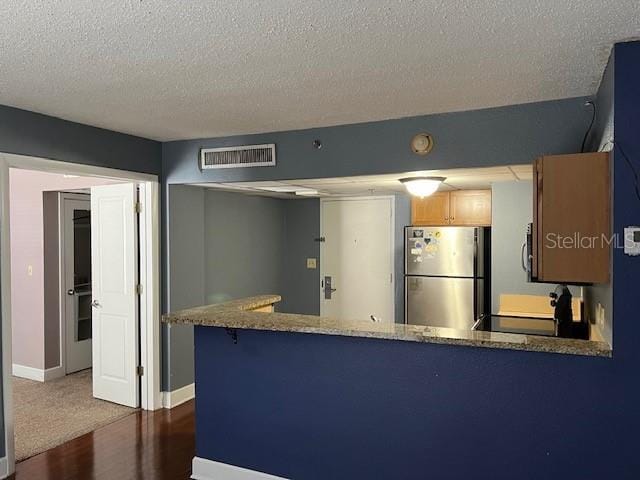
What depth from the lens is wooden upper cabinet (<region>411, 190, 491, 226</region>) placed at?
544 centimetres

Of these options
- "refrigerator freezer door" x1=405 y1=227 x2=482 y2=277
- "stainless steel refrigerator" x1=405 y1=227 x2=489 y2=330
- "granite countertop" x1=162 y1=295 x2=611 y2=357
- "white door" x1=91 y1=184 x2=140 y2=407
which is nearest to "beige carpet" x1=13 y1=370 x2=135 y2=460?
"white door" x1=91 y1=184 x2=140 y2=407

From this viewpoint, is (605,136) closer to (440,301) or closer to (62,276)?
(440,301)

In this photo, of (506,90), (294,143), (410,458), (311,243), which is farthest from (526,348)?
(311,243)

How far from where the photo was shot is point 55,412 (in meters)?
4.39

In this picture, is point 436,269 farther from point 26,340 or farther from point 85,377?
point 26,340

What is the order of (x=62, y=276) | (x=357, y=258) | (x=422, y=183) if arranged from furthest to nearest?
(x=357, y=258)
(x=62, y=276)
(x=422, y=183)

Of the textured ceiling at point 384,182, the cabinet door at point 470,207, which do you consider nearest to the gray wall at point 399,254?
the textured ceiling at point 384,182

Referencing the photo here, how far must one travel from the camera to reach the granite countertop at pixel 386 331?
234 centimetres

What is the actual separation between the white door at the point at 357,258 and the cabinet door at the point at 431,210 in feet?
0.91

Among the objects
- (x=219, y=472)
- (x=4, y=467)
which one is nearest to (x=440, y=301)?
(x=219, y=472)

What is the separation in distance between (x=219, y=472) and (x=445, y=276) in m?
3.10

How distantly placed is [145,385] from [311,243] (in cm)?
269

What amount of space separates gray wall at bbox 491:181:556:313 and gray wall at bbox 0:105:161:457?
121 inches

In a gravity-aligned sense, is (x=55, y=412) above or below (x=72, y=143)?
below
